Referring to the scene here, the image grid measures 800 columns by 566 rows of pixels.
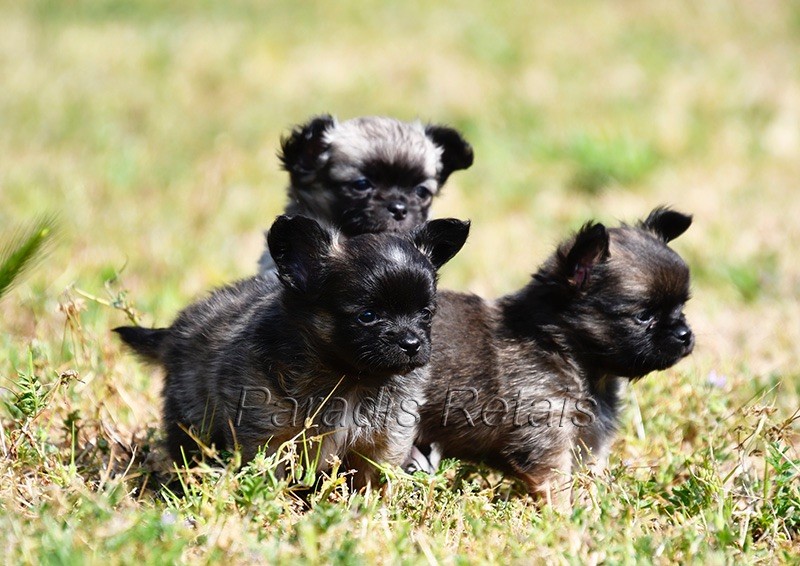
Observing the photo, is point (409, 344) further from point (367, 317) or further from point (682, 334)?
point (682, 334)

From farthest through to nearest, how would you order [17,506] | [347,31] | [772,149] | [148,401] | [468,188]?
[347,31] < [772,149] < [468,188] < [148,401] < [17,506]

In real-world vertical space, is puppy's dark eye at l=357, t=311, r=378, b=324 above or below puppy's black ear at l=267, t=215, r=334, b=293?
below

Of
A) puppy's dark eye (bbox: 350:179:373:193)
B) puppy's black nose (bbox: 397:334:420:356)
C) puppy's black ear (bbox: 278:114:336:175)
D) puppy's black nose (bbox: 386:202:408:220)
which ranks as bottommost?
puppy's black nose (bbox: 397:334:420:356)

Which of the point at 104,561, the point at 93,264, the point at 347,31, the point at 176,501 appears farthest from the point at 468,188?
the point at 104,561

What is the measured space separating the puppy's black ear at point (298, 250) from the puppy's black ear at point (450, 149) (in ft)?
7.09

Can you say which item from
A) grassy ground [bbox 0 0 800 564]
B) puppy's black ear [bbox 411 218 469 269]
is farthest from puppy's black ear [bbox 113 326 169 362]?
puppy's black ear [bbox 411 218 469 269]

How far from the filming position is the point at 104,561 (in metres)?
3.02

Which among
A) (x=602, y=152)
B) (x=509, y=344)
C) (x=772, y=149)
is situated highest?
(x=772, y=149)

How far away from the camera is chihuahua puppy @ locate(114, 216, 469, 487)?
4.02 m

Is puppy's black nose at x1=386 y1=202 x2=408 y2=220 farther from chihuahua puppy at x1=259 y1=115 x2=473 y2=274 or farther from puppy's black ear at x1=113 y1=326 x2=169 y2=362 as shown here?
puppy's black ear at x1=113 y1=326 x2=169 y2=362

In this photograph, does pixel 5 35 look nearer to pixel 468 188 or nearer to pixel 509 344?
pixel 468 188

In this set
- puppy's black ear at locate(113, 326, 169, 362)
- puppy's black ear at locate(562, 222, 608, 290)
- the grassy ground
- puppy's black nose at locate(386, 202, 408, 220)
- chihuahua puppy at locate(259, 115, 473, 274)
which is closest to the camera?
the grassy ground

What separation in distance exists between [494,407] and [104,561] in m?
2.13

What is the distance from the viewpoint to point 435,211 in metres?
8.83
